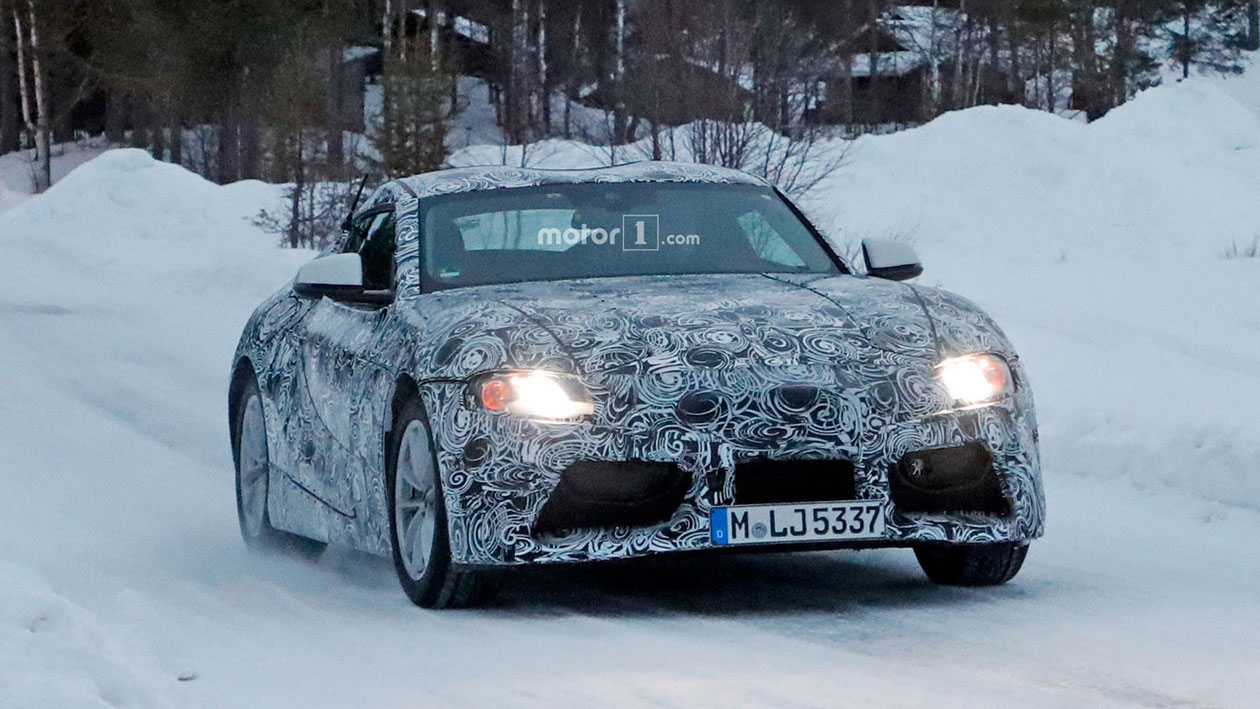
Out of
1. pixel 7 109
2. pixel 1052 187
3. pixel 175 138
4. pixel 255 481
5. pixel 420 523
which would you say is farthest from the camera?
pixel 7 109

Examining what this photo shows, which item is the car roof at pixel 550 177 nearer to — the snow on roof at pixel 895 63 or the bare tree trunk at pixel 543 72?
the bare tree trunk at pixel 543 72

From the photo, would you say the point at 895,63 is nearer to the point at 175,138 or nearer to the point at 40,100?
the point at 175,138

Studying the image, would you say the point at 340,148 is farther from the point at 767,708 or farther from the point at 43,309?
the point at 767,708

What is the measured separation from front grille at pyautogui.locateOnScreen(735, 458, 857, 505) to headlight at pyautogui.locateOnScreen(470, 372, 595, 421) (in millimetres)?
451

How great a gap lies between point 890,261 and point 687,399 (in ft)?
5.43

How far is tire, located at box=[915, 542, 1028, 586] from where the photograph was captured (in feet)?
21.4

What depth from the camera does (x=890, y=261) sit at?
24.2 ft

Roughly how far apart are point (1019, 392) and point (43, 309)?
492 inches

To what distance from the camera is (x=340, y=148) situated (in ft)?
110

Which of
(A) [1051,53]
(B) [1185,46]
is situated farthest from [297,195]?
(B) [1185,46]

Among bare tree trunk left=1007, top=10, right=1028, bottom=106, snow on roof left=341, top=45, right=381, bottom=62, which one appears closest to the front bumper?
bare tree trunk left=1007, top=10, right=1028, bottom=106

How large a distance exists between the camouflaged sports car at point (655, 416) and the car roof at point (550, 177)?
45 cm

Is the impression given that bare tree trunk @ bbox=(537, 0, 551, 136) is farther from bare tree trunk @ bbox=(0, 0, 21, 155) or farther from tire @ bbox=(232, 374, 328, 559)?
tire @ bbox=(232, 374, 328, 559)

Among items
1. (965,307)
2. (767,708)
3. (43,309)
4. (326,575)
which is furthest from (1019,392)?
(43,309)
